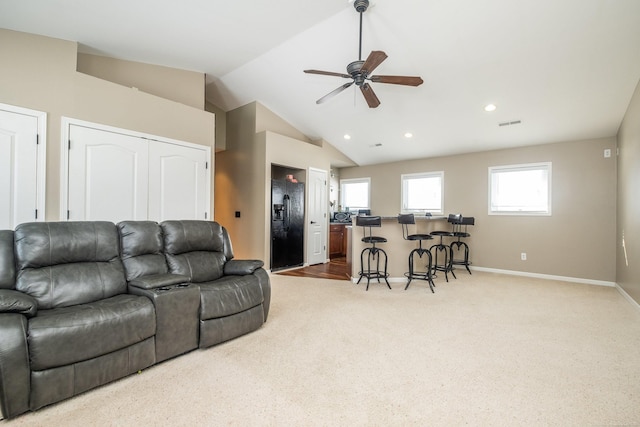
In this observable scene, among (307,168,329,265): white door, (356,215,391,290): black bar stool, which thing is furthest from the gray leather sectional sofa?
(307,168,329,265): white door

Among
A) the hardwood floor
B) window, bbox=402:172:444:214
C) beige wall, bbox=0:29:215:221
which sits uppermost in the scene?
beige wall, bbox=0:29:215:221

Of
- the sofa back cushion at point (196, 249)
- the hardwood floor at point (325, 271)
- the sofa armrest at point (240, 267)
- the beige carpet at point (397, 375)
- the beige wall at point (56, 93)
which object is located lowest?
the beige carpet at point (397, 375)

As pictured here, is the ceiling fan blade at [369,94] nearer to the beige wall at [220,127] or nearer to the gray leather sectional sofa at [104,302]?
the gray leather sectional sofa at [104,302]

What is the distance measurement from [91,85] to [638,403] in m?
5.58

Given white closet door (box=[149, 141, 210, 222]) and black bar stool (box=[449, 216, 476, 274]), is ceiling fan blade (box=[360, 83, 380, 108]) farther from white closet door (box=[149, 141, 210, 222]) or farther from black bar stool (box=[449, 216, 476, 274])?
black bar stool (box=[449, 216, 476, 274])

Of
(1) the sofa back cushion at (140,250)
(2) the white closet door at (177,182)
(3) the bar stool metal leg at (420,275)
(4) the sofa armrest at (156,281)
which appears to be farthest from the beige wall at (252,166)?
(4) the sofa armrest at (156,281)

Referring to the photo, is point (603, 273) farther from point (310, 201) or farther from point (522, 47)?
point (310, 201)

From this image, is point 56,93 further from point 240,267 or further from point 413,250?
point 413,250

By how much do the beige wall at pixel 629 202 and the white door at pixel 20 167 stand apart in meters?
6.60

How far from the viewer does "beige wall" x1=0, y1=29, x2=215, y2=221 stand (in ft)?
9.61

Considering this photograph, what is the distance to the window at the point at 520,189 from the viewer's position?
5375 millimetres

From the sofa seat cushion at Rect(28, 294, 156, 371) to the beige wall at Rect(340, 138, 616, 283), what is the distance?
352 cm

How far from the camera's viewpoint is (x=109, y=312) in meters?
1.97

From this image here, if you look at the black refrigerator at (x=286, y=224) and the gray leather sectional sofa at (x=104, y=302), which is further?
the black refrigerator at (x=286, y=224)
